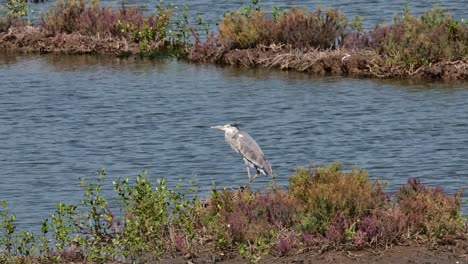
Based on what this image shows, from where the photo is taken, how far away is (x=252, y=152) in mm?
16875

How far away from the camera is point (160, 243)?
1378 centimetres

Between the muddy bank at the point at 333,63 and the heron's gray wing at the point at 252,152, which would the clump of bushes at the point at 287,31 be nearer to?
the muddy bank at the point at 333,63

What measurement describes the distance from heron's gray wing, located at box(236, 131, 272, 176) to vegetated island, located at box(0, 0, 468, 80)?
849 centimetres

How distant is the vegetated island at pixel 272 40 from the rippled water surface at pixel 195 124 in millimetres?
310

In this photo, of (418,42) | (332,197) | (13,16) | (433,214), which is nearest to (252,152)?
(332,197)

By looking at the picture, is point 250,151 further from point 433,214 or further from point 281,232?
point 433,214

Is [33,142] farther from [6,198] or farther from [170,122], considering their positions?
[6,198]

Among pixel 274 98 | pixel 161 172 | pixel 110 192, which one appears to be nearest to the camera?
pixel 110 192

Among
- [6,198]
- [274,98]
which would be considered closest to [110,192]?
[6,198]

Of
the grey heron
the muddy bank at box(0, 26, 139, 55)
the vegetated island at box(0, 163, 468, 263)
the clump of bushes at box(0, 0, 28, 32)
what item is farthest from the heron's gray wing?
the clump of bushes at box(0, 0, 28, 32)

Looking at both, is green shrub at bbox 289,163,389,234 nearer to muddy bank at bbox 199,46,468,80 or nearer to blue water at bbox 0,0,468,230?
blue water at bbox 0,0,468,230

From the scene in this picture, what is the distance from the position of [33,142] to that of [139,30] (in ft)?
21.0

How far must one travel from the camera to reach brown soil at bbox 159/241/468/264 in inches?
A: 525

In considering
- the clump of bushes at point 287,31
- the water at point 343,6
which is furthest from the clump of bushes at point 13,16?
the clump of bushes at point 287,31
